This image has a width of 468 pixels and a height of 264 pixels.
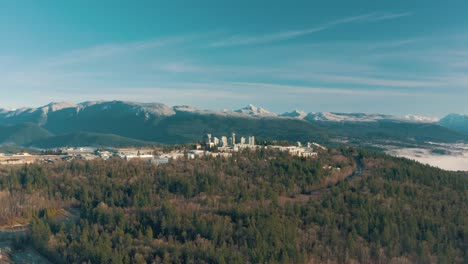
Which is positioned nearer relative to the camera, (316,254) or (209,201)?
(316,254)

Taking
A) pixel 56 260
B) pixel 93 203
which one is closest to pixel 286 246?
pixel 56 260

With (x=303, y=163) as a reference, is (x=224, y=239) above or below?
below

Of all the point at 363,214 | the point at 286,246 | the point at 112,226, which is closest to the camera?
the point at 286,246

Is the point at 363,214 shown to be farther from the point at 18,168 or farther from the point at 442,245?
the point at 18,168

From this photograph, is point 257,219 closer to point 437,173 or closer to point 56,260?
point 56,260

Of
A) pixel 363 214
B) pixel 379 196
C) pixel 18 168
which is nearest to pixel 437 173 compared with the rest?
pixel 379 196

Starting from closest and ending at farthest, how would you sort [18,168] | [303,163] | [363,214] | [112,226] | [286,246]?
[286,246] → [112,226] → [363,214] → [18,168] → [303,163]
